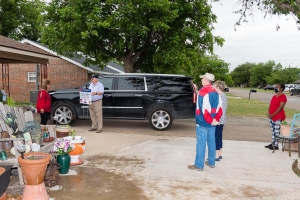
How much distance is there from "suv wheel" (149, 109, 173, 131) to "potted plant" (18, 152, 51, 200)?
253 inches

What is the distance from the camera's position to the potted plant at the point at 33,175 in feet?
12.8

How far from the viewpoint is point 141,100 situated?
1036 centimetres

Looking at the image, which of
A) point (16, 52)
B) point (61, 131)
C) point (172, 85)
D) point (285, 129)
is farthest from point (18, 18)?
point (285, 129)

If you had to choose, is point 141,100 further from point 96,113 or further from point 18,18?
point 18,18

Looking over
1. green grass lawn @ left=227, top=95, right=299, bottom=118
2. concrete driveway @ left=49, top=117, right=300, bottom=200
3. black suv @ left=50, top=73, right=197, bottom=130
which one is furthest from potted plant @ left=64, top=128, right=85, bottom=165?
green grass lawn @ left=227, top=95, right=299, bottom=118

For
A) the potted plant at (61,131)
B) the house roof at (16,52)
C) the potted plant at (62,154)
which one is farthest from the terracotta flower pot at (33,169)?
the house roof at (16,52)

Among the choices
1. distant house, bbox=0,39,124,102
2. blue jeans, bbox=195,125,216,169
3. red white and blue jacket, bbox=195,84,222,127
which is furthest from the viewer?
distant house, bbox=0,39,124,102

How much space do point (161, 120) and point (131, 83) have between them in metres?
1.70

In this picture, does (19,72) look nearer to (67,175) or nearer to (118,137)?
(118,137)

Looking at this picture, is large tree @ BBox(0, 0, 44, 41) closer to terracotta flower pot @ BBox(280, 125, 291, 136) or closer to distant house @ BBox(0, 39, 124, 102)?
distant house @ BBox(0, 39, 124, 102)

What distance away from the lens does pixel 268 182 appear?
5.21 metres

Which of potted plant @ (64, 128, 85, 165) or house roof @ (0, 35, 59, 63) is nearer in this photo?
potted plant @ (64, 128, 85, 165)

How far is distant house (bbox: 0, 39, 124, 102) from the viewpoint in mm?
22359

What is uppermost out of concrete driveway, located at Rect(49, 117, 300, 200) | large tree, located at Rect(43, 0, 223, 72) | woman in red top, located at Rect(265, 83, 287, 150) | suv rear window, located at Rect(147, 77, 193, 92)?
large tree, located at Rect(43, 0, 223, 72)
